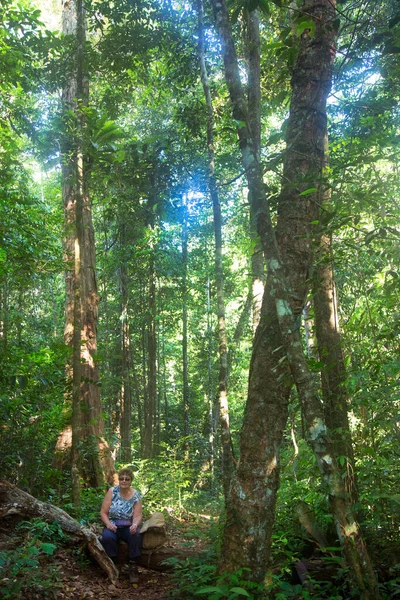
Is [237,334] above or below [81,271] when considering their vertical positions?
above

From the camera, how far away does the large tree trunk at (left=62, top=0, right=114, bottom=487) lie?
7477mm

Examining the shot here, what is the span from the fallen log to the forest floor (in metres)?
0.10

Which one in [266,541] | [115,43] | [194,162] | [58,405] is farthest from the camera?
[194,162]

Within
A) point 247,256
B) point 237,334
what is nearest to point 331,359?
point 247,256

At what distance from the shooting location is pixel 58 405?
7137 mm

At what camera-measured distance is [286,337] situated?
348 centimetres

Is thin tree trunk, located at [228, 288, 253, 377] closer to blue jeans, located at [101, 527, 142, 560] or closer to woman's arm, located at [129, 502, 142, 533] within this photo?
woman's arm, located at [129, 502, 142, 533]

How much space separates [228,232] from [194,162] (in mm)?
6498

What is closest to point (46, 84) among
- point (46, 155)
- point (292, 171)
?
point (46, 155)

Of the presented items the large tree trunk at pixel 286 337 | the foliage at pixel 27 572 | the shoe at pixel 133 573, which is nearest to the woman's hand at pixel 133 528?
the shoe at pixel 133 573

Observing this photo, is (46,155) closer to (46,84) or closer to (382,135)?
(46,84)

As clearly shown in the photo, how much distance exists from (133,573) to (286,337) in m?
3.53

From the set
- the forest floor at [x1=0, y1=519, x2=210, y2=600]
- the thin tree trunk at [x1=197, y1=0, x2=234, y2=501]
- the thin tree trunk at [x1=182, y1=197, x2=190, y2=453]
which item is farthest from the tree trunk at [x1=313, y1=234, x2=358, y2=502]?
the thin tree trunk at [x1=182, y1=197, x2=190, y2=453]

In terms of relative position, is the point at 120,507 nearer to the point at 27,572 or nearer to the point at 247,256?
the point at 27,572
